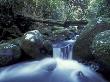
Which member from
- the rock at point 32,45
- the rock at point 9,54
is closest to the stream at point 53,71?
the rock at point 9,54

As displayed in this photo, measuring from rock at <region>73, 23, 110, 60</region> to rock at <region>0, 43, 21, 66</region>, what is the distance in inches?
77.4

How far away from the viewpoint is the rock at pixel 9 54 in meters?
7.83

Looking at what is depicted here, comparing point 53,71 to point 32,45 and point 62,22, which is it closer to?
point 32,45

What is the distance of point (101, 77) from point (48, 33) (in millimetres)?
4295

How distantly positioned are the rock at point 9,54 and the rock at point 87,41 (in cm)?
197

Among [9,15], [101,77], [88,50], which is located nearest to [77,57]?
[88,50]

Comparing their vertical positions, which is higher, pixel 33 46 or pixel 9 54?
pixel 33 46

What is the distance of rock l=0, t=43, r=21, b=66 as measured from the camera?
7.83 metres

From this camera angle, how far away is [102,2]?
10992 mm

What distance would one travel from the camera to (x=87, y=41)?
7.97 meters

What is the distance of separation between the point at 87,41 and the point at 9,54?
262 cm

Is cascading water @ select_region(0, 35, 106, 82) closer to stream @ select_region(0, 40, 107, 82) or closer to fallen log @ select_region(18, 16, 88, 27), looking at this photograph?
stream @ select_region(0, 40, 107, 82)

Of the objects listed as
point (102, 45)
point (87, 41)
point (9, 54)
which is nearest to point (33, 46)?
point (9, 54)

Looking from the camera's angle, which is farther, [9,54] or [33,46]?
[33,46]
